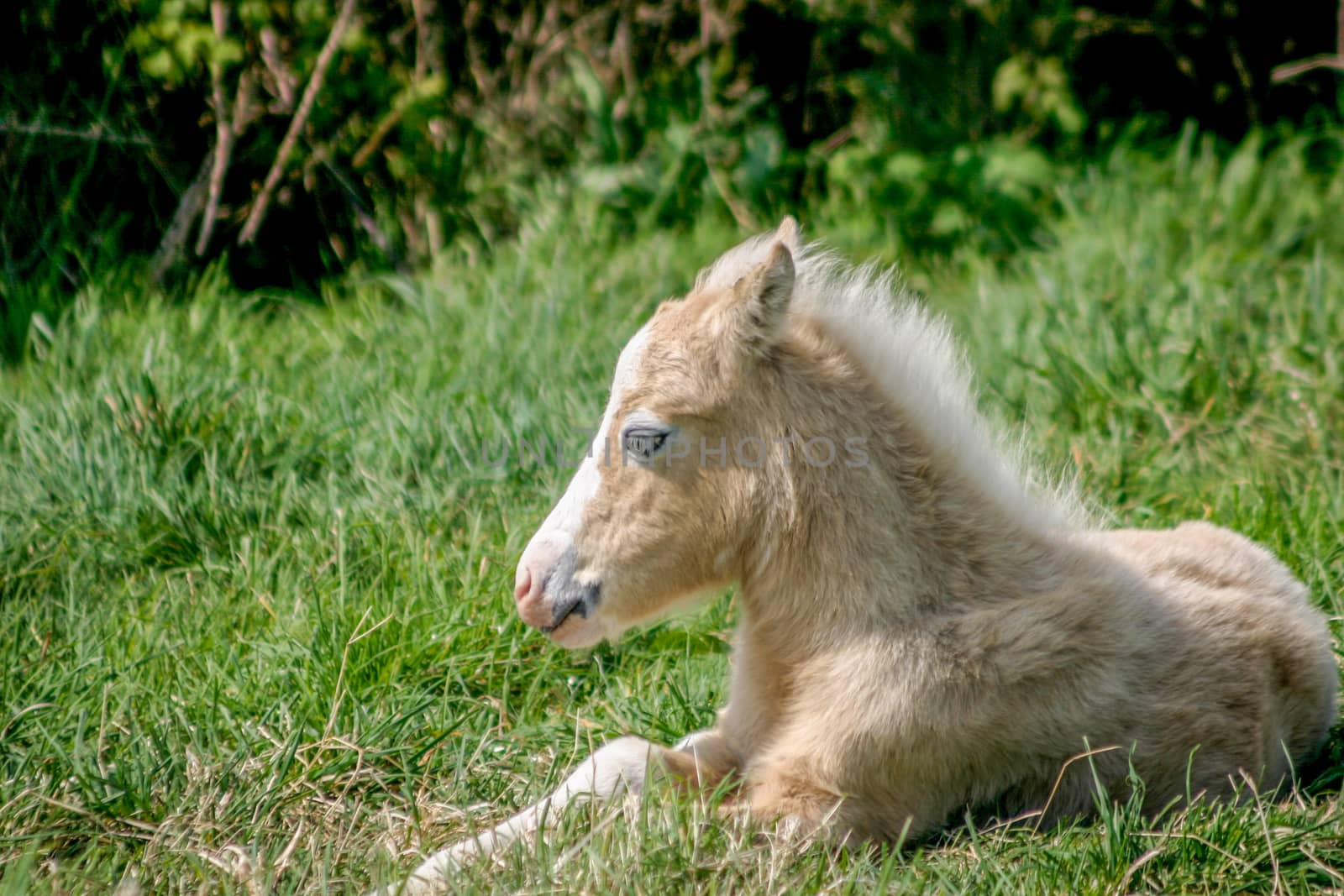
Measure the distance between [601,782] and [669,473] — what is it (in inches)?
28.9

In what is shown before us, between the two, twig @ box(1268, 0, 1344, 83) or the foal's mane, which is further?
twig @ box(1268, 0, 1344, 83)

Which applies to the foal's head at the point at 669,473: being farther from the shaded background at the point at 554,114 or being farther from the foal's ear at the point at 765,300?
the shaded background at the point at 554,114

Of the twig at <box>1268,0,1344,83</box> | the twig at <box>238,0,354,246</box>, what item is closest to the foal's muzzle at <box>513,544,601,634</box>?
the twig at <box>238,0,354,246</box>

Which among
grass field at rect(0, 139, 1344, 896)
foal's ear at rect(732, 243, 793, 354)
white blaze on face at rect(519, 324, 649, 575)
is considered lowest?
grass field at rect(0, 139, 1344, 896)

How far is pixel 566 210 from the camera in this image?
24.6 feet

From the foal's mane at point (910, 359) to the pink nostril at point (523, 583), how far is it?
82 cm

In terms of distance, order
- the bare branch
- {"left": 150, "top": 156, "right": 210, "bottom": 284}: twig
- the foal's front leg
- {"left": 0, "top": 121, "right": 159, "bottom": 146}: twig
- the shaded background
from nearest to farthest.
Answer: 1. the foal's front leg
2. {"left": 0, "top": 121, "right": 159, "bottom": 146}: twig
3. the shaded background
4. {"left": 150, "top": 156, "right": 210, "bottom": 284}: twig
5. the bare branch

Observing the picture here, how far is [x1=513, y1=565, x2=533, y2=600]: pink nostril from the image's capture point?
3.32m

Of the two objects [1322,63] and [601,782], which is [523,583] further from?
[1322,63]

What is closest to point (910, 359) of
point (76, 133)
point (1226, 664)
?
point (1226, 664)

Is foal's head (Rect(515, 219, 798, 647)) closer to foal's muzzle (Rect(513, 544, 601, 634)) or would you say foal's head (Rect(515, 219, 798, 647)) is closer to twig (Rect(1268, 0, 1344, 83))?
foal's muzzle (Rect(513, 544, 601, 634))

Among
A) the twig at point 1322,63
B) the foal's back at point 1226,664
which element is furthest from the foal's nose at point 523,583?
the twig at point 1322,63

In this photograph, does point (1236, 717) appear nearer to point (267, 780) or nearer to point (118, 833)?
point (267, 780)

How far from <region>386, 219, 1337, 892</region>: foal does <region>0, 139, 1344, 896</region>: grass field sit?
0.15 m
